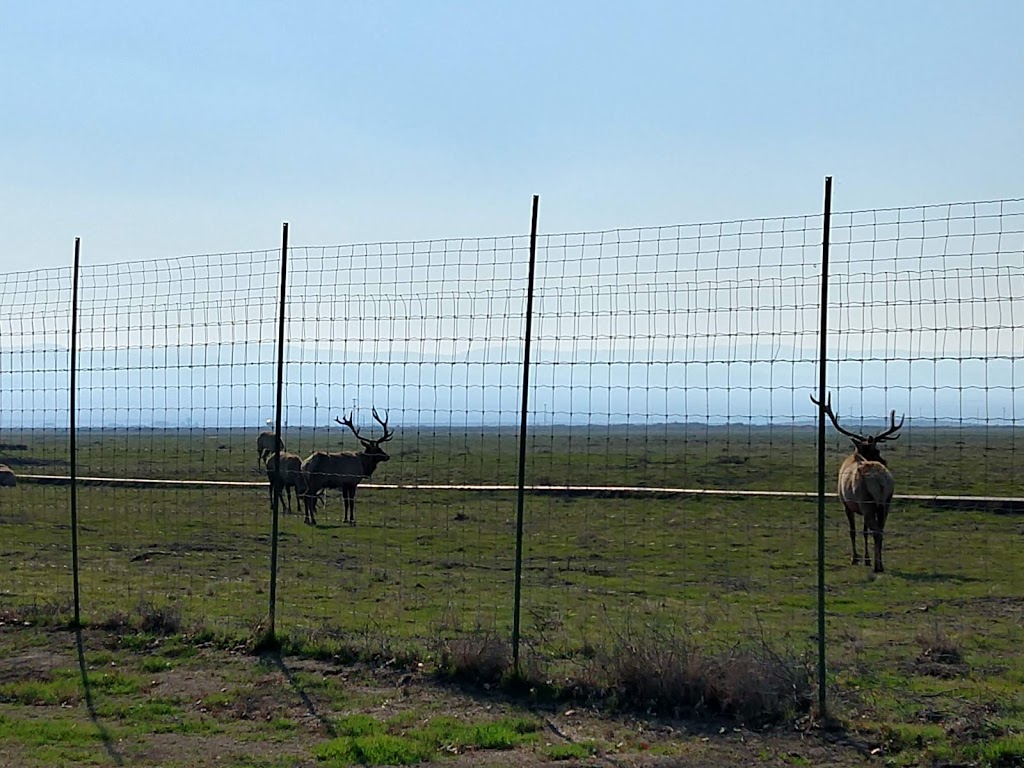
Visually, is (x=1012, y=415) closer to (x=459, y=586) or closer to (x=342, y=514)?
(x=459, y=586)

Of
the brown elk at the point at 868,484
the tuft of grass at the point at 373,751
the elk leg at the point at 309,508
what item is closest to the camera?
the tuft of grass at the point at 373,751

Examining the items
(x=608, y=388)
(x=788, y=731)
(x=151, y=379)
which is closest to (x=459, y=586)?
(x=151, y=379)

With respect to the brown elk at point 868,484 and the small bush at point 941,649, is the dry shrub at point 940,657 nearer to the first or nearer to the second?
the small bush at point 941,649

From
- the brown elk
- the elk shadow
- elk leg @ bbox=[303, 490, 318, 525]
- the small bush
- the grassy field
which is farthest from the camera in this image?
elk leg @ bbox=[303, 490, 318, 525]

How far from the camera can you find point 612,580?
1600 cm

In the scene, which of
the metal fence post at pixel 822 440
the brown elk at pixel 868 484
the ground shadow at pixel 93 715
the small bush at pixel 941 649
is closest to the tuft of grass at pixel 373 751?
the ground shadow at pixel 93 715

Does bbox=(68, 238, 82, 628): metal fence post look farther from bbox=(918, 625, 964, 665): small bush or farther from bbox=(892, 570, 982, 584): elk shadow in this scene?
bbox=(892, 570, 982, 584): elk shadow

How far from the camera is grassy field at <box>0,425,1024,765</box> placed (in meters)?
8.84

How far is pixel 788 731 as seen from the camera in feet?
23.3

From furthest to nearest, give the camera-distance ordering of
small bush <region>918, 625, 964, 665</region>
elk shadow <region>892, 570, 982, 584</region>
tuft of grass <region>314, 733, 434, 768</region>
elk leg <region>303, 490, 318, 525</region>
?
elk leg <region>303, 490, 318, 525</region> < elk shadow <region>892, 570, 982, 584</region> < small bush <region>918, 625, 964, 665</region> < tuft of grass <region>314, 733, 434, 768</region>

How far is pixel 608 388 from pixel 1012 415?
9.18ft

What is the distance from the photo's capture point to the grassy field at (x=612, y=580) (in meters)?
8.84

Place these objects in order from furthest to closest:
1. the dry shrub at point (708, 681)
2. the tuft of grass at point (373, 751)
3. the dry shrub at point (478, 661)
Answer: the dry shrub at point (478, 661), the dry shrub at point (708, 681), the tuft of grass at point (373, 751)

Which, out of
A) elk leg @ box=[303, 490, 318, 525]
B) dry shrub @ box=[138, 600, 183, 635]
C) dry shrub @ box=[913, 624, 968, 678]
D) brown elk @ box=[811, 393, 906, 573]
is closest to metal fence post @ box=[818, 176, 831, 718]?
dry shrub @ box=[913, 624, 968, 678]
